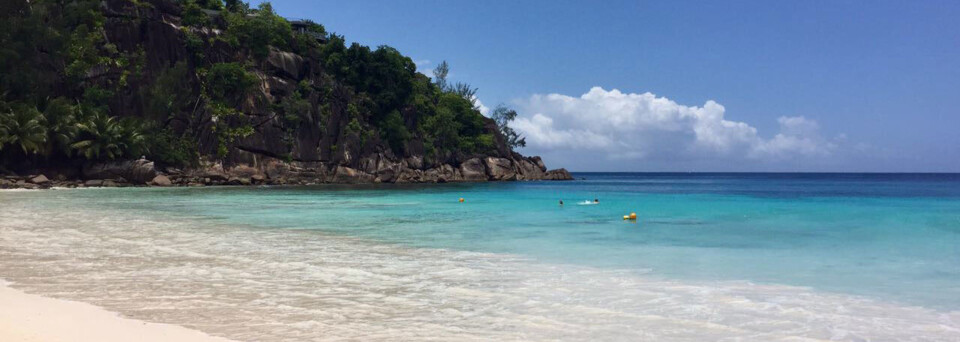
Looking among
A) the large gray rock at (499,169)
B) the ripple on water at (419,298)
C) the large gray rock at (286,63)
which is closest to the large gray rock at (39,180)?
the large gray rock at (286,63)

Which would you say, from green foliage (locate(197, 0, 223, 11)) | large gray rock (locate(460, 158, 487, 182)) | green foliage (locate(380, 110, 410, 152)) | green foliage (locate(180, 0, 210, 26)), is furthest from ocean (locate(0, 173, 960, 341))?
large gray rock (locate(460, 158, 487, 182))

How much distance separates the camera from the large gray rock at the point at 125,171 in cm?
4838

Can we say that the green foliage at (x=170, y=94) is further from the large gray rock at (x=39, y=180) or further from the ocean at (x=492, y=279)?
the ocean at (x=492, y=279)

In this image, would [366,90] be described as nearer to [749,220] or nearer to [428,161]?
[428,161]

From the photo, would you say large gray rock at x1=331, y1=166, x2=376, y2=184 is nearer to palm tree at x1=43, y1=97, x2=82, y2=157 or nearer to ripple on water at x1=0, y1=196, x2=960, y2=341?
palm tree at x1=43, y1=97, x2=82, y2=157

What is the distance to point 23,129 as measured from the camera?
42500 millimetres

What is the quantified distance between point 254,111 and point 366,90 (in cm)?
1438

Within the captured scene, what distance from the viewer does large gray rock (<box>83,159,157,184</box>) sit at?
48.4 metres

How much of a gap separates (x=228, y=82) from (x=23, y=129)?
2014 cm

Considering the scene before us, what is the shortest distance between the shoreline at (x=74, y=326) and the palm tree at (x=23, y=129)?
145ft

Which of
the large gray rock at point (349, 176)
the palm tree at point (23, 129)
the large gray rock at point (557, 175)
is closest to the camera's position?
the palm tree at point (23, 129)

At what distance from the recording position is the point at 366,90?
73125mm

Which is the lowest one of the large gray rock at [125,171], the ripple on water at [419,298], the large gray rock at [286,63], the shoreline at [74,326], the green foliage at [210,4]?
the ripple on water at [419,298]

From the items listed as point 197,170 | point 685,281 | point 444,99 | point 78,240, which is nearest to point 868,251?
point 685,281
